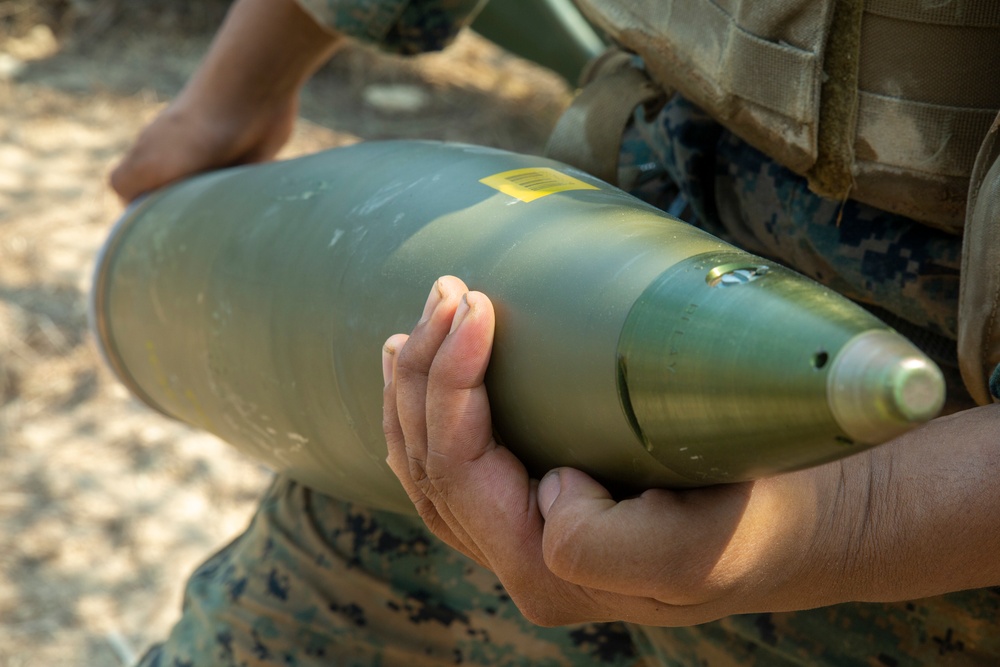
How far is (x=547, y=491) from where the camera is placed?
744 millimetres

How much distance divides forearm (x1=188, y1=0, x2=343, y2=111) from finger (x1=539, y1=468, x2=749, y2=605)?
3.20 ft

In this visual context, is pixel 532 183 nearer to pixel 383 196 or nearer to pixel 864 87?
pixel 383 196

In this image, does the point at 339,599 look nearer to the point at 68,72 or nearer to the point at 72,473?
the point at 72,473

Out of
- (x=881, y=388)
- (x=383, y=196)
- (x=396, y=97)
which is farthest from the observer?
(x=396, y=97)

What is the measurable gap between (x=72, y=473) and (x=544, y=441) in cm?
172

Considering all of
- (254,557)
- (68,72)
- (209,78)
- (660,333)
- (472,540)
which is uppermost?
(660,333)

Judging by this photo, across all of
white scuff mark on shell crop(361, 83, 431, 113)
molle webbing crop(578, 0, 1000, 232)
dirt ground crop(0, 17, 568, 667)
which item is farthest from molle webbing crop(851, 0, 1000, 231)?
white scuff mark on shell crop(361, 83, 431, 113)

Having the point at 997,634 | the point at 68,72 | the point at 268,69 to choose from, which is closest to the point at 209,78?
the point at 268,69

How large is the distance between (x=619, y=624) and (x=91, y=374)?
1596mm

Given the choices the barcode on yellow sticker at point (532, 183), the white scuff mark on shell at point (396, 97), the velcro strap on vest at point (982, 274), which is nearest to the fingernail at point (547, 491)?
the barcode on yellow sticker at point (532, 183)

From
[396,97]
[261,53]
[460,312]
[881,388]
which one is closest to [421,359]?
[460,312]

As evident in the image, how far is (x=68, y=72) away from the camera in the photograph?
11.6 feet

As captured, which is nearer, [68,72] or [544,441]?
[544,441]

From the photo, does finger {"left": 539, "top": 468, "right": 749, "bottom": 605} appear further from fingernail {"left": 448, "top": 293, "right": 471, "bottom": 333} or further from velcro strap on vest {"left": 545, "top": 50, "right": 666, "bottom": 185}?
velcro strap on vest {"left": 545, "top": 50, "right": 666, "bottom": 185}
